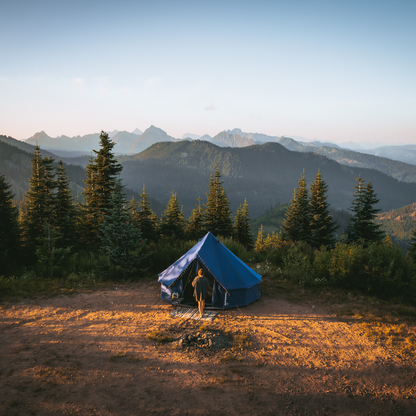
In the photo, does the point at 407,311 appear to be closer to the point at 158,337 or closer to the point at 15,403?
the point at 158,337

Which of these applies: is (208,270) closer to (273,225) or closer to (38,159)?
(38,159)

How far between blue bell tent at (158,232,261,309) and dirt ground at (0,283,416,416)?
660mm

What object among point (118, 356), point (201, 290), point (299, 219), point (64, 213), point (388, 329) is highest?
point (64, 213)

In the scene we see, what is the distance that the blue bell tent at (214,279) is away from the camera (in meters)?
9.09

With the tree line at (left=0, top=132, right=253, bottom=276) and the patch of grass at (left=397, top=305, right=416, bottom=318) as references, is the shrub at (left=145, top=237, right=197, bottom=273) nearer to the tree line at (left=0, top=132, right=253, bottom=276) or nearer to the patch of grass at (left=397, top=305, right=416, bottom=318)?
the tree line at (left=0, top=132, right=253, bottom=276)

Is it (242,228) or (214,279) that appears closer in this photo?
(214,279)

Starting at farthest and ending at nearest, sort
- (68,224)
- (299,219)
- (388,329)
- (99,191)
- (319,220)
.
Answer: (299,219) → (319,220) → (68,224) → (99,191) → (388,329)

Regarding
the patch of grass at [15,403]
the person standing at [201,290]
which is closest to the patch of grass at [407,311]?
the person standing at [201,290]

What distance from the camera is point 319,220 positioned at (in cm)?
3244

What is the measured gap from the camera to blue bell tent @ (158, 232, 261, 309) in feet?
29.8

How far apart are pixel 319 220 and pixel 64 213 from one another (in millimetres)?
28792

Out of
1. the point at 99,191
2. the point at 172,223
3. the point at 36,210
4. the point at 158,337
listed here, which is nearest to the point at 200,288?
the point at 158,337

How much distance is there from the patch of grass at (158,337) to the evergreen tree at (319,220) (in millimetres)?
28919

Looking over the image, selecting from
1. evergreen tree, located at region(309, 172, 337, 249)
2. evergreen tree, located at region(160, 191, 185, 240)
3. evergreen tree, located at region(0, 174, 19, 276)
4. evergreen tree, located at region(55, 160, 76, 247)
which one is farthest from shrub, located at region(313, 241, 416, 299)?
evergreen tree, located at region(309, 172, 337, 249)
